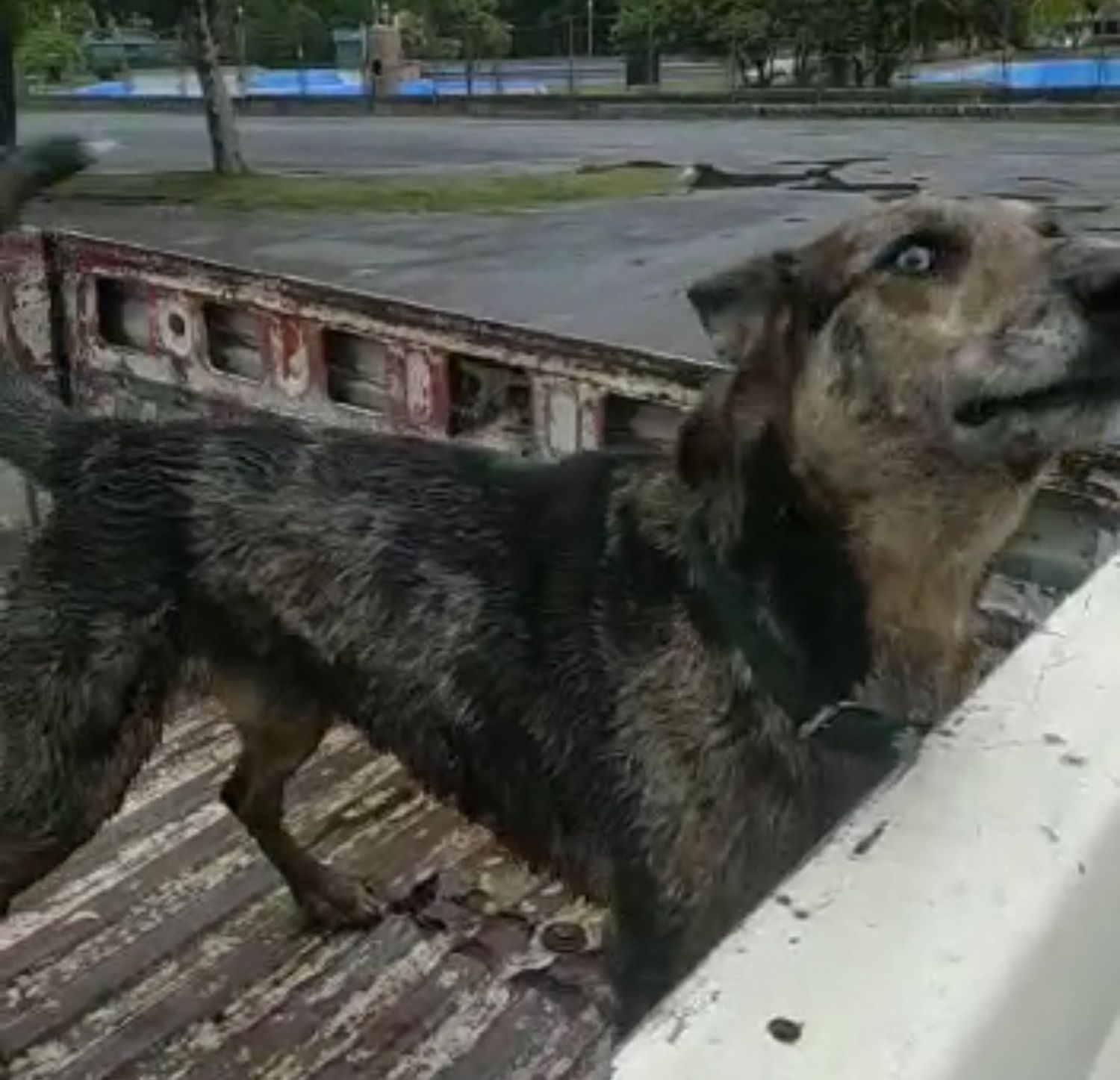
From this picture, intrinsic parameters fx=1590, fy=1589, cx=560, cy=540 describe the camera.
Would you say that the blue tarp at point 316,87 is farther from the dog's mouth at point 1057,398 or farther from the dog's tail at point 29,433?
the dog's mouth at point 1057,398

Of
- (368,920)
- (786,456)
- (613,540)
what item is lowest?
(368,920)

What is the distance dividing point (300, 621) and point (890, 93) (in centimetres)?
2466

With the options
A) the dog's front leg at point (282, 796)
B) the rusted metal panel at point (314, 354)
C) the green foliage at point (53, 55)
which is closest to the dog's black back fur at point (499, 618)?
the dog's front leg at point (282, 796)

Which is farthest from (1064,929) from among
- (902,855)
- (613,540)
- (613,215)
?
(613,215)

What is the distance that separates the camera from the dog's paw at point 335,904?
3.55 meters

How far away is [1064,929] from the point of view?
3.89 feet

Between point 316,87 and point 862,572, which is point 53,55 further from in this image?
point 862,572

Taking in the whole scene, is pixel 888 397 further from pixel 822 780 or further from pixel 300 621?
pixel 300 621

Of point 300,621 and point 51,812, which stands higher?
point 300,621

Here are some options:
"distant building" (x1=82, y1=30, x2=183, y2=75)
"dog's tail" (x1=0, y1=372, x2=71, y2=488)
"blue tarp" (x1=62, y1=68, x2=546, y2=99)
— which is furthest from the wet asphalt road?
"distant building" (x1=82, y1=30, x2=183, y2=75)

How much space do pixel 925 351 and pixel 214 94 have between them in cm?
1653

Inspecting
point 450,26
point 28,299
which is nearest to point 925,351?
point 28,299

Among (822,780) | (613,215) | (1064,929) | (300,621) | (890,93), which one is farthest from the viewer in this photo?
(890,93)

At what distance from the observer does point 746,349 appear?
2.70 meters
